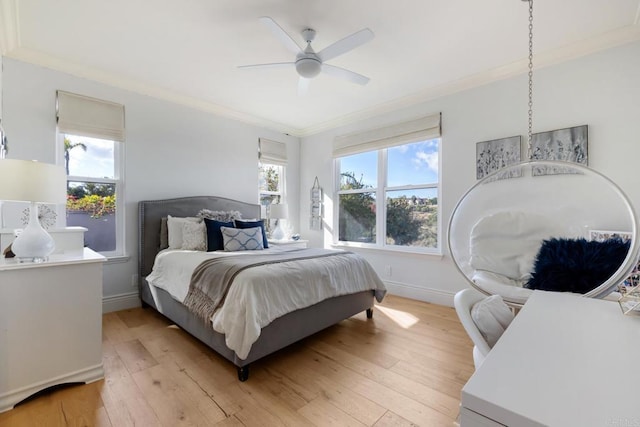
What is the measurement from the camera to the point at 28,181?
1650 mm

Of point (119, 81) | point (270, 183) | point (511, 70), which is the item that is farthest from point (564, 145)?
point (119, 81)

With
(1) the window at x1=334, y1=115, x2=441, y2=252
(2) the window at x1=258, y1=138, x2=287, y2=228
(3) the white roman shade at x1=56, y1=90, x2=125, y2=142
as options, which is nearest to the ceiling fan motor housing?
(1) the window at x1=334, y1=115, x2=441, y2=252

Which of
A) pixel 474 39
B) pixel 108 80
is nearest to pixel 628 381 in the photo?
pixel 474 39

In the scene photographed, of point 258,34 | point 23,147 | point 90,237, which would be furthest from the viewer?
point 90,237

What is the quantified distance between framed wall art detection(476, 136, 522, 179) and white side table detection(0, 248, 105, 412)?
3.52m

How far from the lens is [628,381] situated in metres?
0.55

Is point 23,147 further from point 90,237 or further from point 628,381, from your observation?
point 628,381

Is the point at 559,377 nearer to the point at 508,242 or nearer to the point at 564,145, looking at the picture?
the point at 508,242

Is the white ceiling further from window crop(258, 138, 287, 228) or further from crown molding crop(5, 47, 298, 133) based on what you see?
window crop(258, 138, 287, 228)

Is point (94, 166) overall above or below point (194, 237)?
above

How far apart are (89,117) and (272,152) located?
2.36 metres

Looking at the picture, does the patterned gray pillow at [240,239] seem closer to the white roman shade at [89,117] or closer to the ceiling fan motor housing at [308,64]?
the white roman shade at [89,117]

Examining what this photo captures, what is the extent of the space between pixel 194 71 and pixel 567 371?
139 inches

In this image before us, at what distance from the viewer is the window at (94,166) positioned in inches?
114
